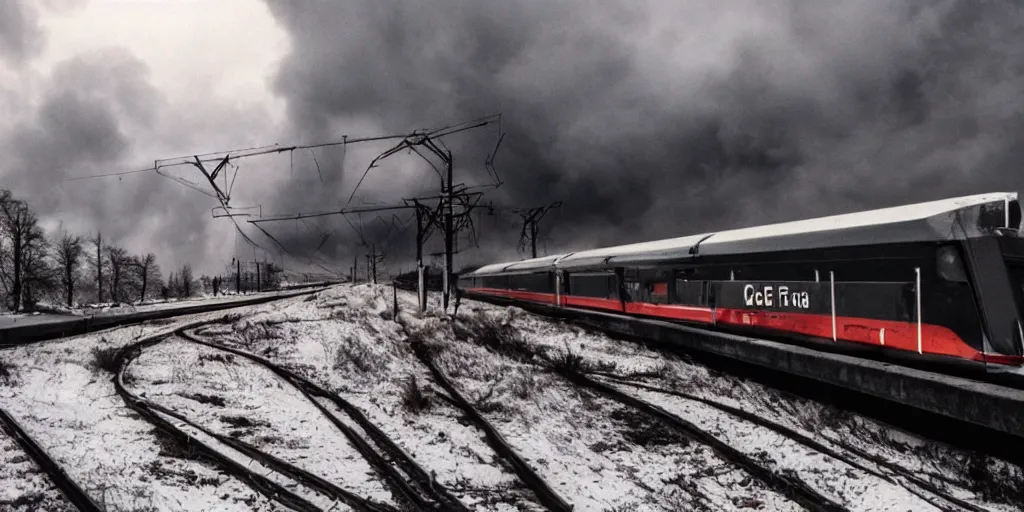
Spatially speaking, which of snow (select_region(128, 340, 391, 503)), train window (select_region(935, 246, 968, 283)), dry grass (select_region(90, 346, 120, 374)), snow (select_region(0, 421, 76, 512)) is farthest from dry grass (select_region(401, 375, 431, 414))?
train window (select_region(935, 246, 968, 283))

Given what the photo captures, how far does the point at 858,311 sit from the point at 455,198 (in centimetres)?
1428

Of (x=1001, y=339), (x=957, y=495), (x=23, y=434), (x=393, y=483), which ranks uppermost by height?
(x=1001, y=339)

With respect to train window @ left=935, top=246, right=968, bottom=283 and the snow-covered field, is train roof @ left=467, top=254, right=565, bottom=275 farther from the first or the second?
train window @ left=935, top=246, right=968, bottom=283

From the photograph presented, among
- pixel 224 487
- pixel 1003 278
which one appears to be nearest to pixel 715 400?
pixel 1003 278

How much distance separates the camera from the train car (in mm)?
7734

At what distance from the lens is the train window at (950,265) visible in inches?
310

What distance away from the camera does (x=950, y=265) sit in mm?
8008

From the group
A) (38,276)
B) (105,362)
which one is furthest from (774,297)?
(38,276)

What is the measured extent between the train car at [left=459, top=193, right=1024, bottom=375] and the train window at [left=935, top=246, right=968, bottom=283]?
0.04 feet

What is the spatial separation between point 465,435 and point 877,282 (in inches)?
296

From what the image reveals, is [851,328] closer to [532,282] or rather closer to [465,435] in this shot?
[465,435]

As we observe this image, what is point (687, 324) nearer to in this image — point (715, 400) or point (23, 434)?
point (715, 400)

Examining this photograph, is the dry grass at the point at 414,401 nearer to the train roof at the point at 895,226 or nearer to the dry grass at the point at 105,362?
the dry grass at the point at 105,362

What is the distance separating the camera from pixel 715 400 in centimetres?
1132
